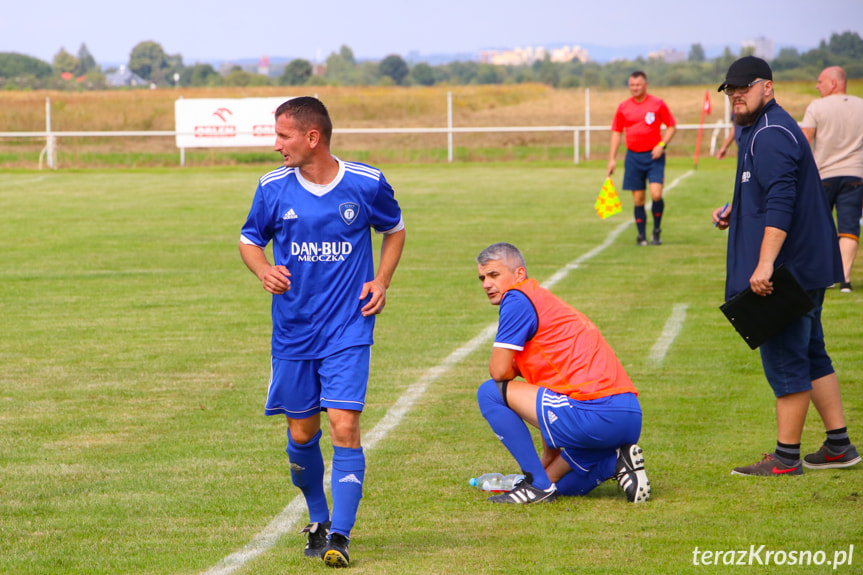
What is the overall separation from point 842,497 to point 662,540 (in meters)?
1.15

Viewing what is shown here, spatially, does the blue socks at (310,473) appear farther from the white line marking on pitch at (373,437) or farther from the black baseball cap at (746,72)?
the black baseball cap at (746,72)

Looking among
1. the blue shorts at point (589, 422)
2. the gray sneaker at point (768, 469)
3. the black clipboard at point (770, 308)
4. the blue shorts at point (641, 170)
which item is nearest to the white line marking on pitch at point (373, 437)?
the blue shorts at point (589, 422)

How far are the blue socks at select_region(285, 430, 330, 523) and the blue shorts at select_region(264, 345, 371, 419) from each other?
147mm

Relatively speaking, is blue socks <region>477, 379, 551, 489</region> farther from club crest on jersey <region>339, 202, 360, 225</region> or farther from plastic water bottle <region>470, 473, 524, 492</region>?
club crest on jersey <region>339, 202, 360, 225</region>

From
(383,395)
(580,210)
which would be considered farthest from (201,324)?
(580,210)

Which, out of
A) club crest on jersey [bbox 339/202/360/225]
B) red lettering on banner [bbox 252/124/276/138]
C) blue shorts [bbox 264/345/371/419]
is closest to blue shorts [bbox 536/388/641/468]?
blue shorts [bbox 264/345/371/419]

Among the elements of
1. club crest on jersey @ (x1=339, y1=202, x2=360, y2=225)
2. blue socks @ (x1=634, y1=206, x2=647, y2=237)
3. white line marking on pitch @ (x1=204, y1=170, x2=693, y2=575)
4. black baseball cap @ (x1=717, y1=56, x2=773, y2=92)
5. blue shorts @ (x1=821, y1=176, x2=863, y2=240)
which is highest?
black baseball cap @ (x1=717, y1=56, x2=773, y2=92)

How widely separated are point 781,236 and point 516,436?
164 centimetres

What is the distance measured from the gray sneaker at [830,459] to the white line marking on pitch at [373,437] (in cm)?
242

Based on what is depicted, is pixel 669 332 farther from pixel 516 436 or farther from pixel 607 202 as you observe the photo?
pixel 607 202

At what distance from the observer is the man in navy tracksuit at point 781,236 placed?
5.55m

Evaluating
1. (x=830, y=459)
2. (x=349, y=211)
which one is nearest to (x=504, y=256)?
(x=349, y=211)

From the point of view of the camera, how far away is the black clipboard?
558 centimetres

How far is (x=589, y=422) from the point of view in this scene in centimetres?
536
